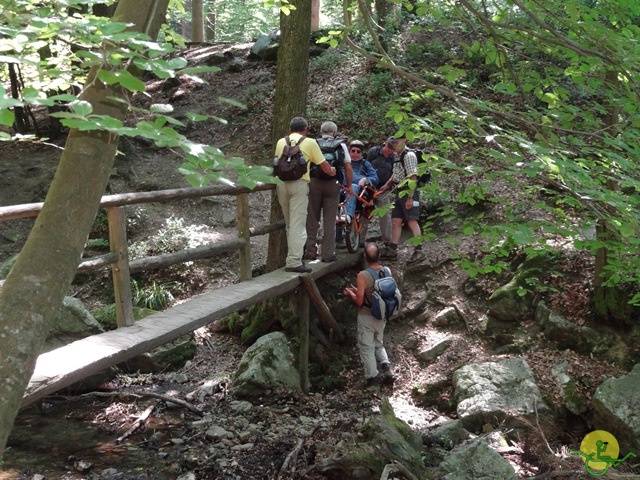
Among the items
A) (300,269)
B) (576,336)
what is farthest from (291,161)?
(576,336)

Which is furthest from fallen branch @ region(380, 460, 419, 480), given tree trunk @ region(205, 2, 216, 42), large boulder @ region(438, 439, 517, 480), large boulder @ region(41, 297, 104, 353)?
tree trunk @ region(205, 2, 216, 42)

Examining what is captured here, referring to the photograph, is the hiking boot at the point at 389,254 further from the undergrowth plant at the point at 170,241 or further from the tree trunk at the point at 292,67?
the undergrowth plant at the point at 170,241

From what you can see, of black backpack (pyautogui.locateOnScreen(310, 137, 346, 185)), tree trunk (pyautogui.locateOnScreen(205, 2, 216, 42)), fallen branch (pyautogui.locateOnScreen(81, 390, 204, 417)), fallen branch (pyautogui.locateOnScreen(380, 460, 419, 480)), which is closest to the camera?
fallen branch (pyautogui.locateOnScreen(380, 460, 419, 480))

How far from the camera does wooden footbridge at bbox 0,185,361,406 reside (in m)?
4.20

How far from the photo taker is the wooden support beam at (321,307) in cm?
778

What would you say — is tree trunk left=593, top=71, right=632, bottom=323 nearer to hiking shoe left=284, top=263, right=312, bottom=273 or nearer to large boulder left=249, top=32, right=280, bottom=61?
hiking shoe left=284, top=263, right=312, bottom=273

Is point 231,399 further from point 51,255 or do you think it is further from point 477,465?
point 51,255

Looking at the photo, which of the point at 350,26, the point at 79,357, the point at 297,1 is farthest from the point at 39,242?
the point at 297,1

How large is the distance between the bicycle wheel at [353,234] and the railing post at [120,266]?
4256mm

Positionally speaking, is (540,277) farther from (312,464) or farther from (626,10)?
(312,464)

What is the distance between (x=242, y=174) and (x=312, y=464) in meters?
3.87

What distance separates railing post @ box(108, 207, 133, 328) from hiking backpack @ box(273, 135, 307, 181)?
2.28m

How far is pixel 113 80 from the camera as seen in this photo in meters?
2.02

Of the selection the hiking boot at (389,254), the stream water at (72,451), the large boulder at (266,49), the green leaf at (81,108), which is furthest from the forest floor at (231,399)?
the large boulder at (266,49)
